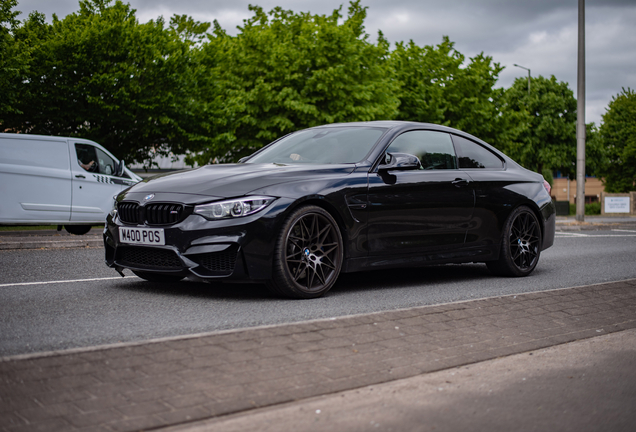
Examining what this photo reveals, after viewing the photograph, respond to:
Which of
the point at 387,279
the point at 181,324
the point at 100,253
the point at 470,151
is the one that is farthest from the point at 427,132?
the point at 100,253

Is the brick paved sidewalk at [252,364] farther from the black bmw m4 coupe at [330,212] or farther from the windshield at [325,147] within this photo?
the windshield at [325,147]

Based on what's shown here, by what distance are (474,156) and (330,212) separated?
2431mm

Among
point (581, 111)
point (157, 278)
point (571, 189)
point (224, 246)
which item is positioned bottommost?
point (571, 189)

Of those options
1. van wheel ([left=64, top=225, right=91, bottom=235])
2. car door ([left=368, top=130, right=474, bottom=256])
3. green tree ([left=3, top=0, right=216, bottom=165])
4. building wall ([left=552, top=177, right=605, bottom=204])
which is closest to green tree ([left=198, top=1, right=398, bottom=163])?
green tree ([left=3, top=0, right=216, bottom=165])

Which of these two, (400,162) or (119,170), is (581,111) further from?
(400,162)

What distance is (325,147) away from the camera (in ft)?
23.5

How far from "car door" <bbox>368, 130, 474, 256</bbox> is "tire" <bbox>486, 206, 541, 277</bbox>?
2.49 feet

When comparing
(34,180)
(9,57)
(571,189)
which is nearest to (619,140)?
(571,189)

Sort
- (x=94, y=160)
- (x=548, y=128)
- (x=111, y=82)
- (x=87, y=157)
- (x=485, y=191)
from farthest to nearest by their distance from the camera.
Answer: (x=548, y=128)
(x=111, y=82)
(x=94, y=160)
(x=87, y=157)
(x=485, y=191)

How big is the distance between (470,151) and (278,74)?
75.2 feet

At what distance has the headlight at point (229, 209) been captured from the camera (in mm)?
5820

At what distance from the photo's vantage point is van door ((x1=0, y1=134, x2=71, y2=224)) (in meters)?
13.8

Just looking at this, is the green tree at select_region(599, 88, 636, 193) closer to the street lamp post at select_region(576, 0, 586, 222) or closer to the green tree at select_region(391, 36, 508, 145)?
the green tree at select_region(391, 36, 508, 145)

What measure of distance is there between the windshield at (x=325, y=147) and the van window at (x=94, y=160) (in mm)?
8168
